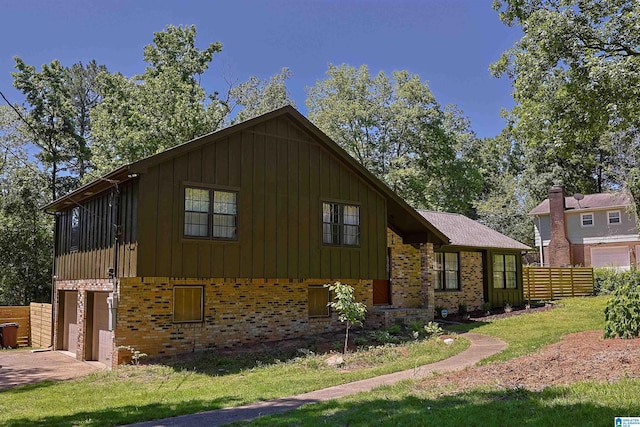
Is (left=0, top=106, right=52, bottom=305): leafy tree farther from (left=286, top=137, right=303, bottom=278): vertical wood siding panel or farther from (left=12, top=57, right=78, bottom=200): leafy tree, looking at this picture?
(left=286, top=137, right=303, bottom=278): vertical wood siding panel

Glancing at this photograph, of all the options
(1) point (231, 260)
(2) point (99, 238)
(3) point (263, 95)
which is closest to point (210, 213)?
(1) point (231, 260)

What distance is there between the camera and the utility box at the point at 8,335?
817 inches

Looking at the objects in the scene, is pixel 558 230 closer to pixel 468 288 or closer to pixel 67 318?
pixel 468 288

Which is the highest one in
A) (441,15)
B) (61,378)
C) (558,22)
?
(441,15)

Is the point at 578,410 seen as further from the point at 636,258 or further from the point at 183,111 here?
the point at 636,258

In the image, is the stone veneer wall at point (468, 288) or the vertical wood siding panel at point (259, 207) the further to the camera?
the stone veneer wall at point (468, 288)

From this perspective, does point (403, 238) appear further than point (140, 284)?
Yes

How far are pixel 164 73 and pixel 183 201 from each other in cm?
2030

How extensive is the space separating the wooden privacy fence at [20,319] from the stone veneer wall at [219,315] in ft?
33.7

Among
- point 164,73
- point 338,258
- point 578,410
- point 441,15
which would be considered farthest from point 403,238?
point 164,73

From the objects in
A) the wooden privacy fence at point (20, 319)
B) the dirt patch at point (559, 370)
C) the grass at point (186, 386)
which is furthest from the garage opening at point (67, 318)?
the dirt patch at point (559, 370)

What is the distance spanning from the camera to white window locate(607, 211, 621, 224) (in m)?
38.8

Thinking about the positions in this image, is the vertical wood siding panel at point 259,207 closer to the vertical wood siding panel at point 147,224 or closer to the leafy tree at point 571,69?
the vertical wood siding panel at point 147,224

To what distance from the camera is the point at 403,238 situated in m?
21.3
